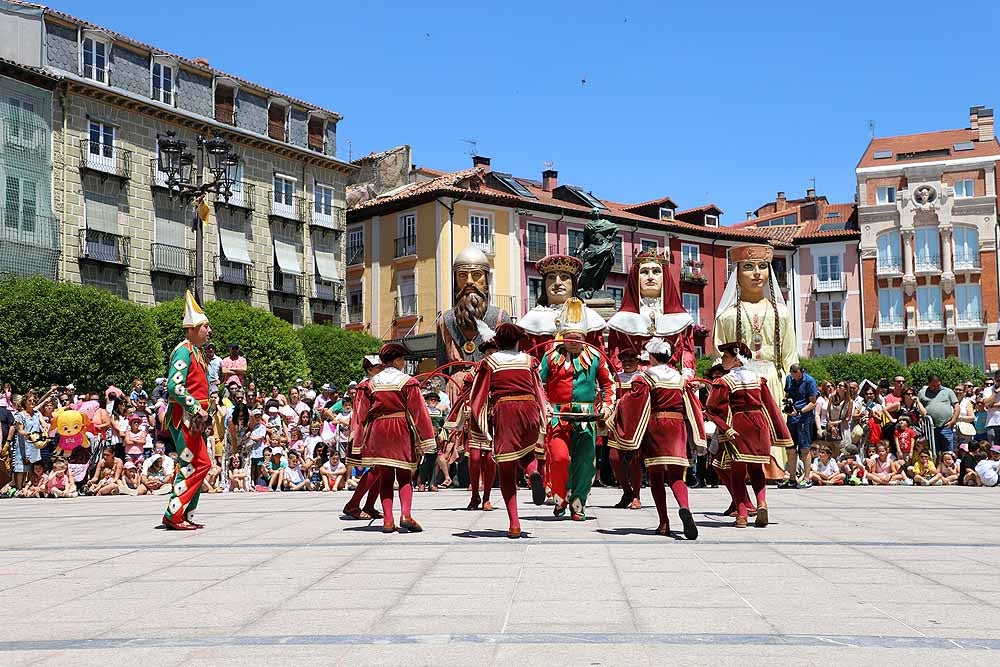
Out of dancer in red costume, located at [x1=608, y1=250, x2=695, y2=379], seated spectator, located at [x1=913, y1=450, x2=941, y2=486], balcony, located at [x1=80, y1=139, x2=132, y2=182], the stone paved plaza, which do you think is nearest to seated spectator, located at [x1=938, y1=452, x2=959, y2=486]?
seated spectator, located at [x1=913, y1=450, x2=941, y2=486]

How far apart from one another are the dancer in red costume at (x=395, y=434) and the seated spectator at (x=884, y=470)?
36.6 ft

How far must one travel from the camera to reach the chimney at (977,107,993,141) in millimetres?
64062

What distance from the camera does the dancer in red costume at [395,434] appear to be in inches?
398

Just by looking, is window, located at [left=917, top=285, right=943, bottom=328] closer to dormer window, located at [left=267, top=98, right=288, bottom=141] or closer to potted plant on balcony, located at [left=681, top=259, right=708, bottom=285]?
potted plant on balcony, located at [left=681, top=259, right=708, bottom=285]

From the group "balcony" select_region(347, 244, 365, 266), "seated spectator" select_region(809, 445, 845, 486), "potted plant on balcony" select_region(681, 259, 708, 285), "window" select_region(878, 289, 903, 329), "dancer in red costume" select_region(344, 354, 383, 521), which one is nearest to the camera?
"dancer in red costume" select_region(344, 354, 383, 521)

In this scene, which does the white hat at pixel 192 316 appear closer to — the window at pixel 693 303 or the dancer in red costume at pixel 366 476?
the dancer in red costume at pixel 366 476

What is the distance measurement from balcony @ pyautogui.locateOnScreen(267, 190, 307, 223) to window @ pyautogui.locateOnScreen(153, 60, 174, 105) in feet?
19.3

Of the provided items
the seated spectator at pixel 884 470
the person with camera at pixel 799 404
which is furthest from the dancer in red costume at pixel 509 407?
the seated spectator at pixel 884 470

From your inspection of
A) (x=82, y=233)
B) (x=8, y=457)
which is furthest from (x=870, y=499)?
(x=82, y=233)

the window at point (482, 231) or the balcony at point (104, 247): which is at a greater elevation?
the window at point (482, 231)

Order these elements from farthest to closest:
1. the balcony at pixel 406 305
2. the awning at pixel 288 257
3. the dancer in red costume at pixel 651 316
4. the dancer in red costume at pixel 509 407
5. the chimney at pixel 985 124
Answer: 1. the chimney at pixel 985 124
2. the balcony at pixel 406 305
3. the awning at pixel 288 257
4. the dancer in red costume at pixel 651 316
5. the dancer in red costume at pixel 509 407

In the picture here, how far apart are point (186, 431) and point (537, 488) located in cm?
430

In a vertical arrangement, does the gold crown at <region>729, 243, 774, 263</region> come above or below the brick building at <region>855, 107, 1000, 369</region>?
below

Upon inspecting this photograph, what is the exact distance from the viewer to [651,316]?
1536 cm
